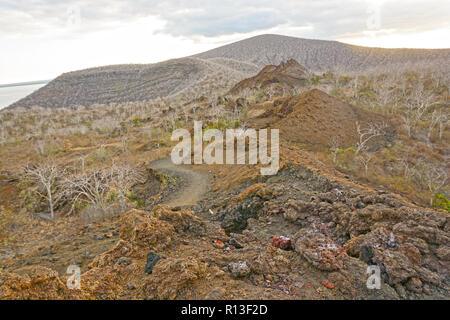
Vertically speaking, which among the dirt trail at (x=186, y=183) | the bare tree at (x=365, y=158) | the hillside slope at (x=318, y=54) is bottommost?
the dirt trail at (x=186, y=183)

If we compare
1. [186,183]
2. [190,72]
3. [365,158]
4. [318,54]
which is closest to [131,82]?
[190,72]

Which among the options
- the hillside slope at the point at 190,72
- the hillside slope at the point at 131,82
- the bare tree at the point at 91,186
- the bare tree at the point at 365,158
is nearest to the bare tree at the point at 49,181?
the bare tree at the point at 91,186

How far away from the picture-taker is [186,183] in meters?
16.4

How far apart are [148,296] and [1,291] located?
208 cm

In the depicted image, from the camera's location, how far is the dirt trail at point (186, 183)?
46.1 feet

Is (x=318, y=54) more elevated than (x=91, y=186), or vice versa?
(x=318, y=54)

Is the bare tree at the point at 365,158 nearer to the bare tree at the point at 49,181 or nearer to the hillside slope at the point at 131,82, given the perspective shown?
the bare tree at the point at 49,181

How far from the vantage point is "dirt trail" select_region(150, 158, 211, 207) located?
1405 cm

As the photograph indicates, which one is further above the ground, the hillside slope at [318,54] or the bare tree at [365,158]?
the hillside slope at [318,54]

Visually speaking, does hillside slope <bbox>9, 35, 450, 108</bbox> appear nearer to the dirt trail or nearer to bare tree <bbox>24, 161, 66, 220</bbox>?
the dirt trail

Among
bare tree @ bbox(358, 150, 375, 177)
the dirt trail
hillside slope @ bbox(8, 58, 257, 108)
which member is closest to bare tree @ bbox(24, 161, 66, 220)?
the dirt trail

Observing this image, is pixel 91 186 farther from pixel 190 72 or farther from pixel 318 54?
pixel 318 54
